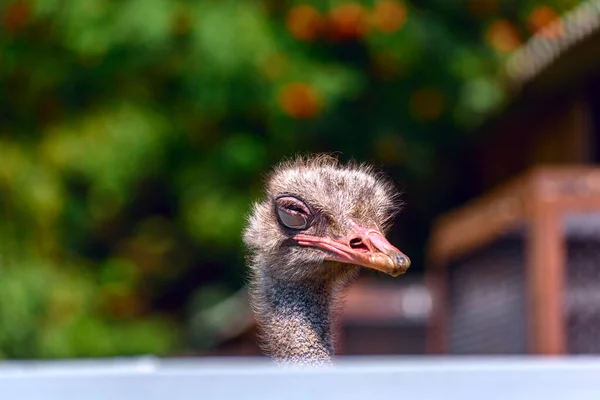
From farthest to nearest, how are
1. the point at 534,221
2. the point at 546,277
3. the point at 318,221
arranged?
the point at 534,221 → the point at 546,277 → the point at 318,221

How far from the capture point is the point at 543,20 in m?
6.83

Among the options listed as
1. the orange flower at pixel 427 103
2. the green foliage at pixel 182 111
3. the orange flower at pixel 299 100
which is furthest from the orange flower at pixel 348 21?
the orange flower at pixel 427 103

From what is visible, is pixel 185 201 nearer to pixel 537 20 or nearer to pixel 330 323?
pixel 537 20

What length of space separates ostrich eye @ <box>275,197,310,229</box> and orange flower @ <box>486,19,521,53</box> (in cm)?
379

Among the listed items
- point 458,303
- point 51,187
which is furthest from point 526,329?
point 51,187

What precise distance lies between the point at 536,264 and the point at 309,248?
168 centimetres

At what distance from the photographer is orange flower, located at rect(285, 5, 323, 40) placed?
6.35 m

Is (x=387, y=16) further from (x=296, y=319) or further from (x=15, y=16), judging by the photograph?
(x=296, y=319)

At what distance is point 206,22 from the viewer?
610cm

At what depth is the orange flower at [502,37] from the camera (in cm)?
681

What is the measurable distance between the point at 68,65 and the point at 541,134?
7.20 ft

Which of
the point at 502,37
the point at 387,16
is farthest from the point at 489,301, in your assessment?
the point at 502,37

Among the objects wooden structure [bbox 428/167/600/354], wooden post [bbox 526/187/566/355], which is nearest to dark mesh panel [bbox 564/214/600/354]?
wooden structure [bbox 428/167/600/354]

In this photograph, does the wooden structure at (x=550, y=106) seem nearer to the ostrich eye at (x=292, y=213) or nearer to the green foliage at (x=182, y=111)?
the green foliage at (x=182, y=111)
